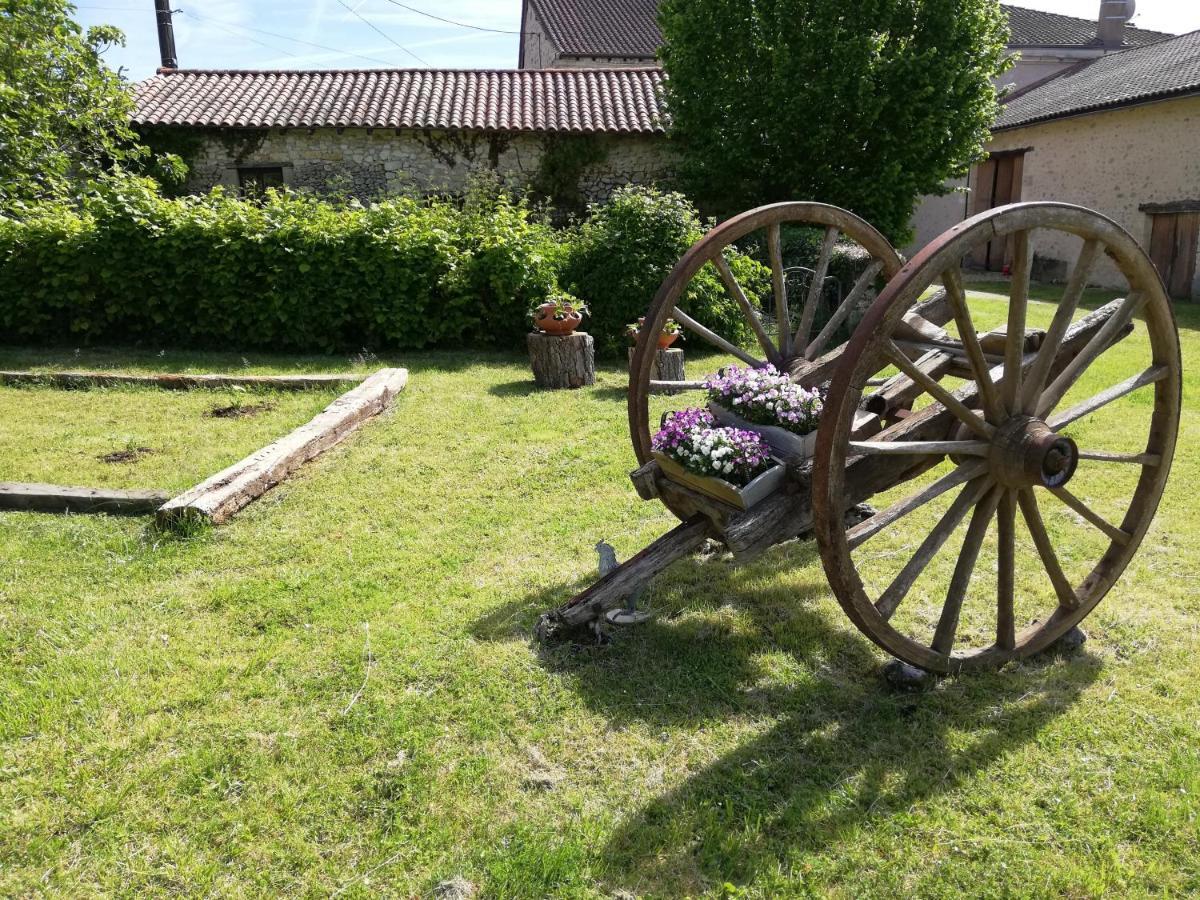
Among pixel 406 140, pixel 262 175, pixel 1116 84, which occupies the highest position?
pixel 1116 84

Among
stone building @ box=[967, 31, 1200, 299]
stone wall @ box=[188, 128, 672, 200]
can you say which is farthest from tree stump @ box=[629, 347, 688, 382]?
stone building @ box=[967, 31, 1200, 299]

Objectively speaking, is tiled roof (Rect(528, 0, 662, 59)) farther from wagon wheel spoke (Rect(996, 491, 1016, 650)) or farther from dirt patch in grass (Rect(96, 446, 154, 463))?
wagon wheel spoke (Rect(996, 491, 1016, 650))

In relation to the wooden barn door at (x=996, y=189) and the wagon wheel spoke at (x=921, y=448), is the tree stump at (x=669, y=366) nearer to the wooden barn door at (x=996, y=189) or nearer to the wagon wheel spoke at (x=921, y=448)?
the wagon wheel spoke at (x=921, y=448)

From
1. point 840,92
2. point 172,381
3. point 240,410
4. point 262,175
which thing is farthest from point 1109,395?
point 262,175

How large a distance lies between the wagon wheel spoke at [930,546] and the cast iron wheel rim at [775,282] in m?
0.89

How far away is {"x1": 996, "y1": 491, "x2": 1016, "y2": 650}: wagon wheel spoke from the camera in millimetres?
2707

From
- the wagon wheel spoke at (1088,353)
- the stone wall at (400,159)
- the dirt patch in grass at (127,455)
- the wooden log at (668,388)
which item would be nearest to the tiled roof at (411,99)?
the stone wall at (400,159)

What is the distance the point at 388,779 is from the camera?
2428 millimetres

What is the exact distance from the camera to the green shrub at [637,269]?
29.3 ft

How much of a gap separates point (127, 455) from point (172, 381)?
2288mm

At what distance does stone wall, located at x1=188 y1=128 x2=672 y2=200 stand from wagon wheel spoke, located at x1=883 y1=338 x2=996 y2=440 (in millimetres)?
14362

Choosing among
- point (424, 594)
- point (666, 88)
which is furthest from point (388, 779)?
point (666, 88)

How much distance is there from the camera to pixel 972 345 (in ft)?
7.93

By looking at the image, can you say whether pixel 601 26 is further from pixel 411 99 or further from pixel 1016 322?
pixel 1016 322
